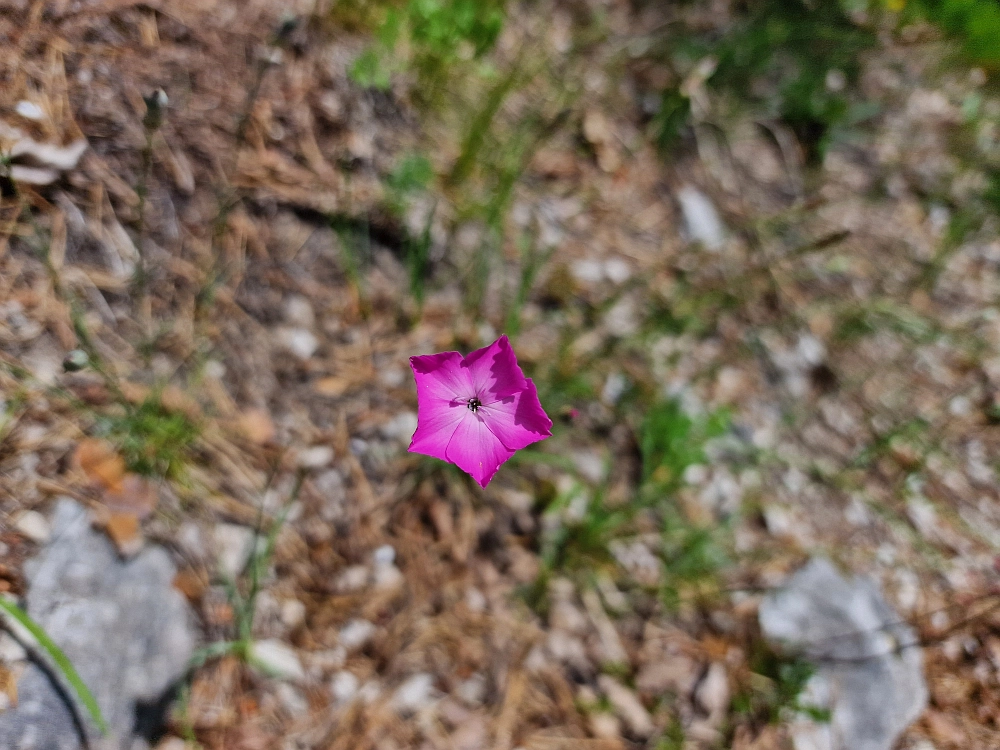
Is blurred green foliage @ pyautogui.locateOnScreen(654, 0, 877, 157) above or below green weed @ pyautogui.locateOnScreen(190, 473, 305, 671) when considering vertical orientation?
Result: above

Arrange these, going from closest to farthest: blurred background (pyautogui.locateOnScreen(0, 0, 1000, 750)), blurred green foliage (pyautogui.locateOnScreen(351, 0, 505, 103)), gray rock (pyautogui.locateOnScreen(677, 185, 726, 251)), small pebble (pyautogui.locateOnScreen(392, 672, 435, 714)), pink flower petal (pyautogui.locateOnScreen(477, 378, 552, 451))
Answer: pink flower petal (pyautogui.locateOnScreen(477, 378, 552, 451)) → blurred background (pyautogui.locateOnScreen(0, 0, 1000, 750)) → small pebble (pyautogui.locateOnScreen(392, 672, 435, 714)) → blurred green foliage (pyautogui.locateOnScreen(351, 0, 505, 103)) → gray rock (pyautogui.locateOnScreen(677, 185, 726, 251))

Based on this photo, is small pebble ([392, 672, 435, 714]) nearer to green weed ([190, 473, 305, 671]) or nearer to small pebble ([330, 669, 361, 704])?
small pebble ([330, 669, 361, 704])

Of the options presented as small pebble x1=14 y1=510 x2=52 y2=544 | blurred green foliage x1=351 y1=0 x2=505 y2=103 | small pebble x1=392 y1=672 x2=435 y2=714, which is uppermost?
blurred green foliage x1=351 y1=0 x2=505 y2=103

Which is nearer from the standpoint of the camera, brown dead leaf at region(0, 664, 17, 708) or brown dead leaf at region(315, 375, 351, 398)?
brown dead leaf at region(0, 664, 17, 708)

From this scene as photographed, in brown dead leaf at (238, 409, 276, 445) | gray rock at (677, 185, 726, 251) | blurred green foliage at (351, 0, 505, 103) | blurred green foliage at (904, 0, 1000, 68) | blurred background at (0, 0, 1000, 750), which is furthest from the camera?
gray rock at (677, 185, 726, 251)

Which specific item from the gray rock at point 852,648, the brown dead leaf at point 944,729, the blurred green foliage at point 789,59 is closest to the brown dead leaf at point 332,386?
the gray rock at point 852,648

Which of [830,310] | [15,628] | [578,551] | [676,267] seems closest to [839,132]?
[830,310]

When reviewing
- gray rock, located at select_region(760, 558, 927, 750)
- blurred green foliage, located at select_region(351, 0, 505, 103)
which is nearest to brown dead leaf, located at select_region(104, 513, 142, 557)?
blurred green foliage, located at select_region(351, 0, 505, 103)
